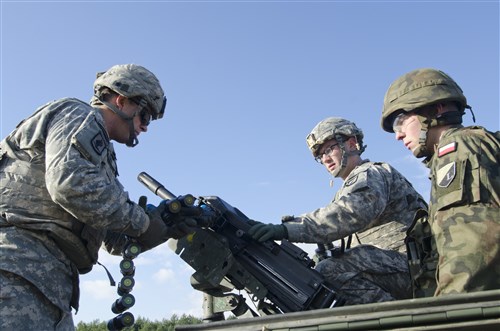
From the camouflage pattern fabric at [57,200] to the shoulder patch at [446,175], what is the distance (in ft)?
6.96

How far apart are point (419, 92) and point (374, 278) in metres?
1.96

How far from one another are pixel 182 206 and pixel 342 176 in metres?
2.13

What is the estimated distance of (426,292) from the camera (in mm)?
3768

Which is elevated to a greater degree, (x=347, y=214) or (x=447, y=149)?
(x=347, y=214)

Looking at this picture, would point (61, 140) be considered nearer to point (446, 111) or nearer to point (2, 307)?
point (2, 307)

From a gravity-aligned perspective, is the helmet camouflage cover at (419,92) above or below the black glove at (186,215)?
above

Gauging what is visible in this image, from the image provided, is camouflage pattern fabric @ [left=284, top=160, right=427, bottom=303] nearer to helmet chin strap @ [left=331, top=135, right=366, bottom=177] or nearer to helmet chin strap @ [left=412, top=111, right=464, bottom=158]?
helmet chin strap @ [left=331, top=135, right=366, bottom=177]

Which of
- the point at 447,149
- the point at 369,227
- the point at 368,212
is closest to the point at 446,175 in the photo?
the point at 447,149

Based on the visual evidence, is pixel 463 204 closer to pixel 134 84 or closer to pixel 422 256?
pixel 422 256

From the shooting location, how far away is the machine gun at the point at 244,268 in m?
5.45

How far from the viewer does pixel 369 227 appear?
19.2 feet


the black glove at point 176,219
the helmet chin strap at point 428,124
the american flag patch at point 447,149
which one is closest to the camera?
the american flag patch at point 447,149

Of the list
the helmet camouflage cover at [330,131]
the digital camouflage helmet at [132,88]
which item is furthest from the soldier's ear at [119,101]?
the helmet camouflage cover at [330,131]

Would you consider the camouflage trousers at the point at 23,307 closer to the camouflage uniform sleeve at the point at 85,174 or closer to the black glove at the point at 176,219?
the camouflage uniform sleeve at the point at 85,174
